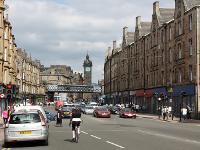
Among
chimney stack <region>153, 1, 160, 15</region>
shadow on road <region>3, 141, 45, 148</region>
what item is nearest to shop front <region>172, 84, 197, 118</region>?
chimney stack <region>153, 1, 160, 15</region>

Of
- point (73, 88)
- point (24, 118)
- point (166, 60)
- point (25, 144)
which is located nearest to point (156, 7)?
point (166, 60)

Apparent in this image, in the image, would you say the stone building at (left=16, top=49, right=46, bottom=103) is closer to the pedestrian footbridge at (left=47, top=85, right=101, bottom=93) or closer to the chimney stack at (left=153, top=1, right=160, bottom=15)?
the pedestrian footbridge at (left=47, top=85, right=101, bottom=93)

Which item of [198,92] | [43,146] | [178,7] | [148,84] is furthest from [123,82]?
[43,146]

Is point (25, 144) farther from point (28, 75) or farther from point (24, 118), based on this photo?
point (28, 75)

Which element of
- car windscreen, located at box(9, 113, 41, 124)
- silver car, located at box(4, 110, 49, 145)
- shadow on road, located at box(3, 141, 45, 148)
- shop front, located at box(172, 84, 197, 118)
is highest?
shop front, located at box(172, 84, 197, 118)

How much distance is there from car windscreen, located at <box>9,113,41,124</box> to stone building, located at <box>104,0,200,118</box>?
34.9 m

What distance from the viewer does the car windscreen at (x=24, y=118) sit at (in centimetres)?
2009

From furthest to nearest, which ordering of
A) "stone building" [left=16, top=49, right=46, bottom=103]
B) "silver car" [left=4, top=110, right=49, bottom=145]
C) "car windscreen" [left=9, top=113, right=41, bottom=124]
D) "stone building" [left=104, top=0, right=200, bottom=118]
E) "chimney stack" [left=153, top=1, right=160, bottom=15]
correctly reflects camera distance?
"stone building" [left=16, top=49, right=46, bottom=103]
"chimney stack" [left=153, top=1, right=160, bottom=15]
"stone building" [left=104, top=0, right=200, bottom=118]
"car windscreen" [left=9, top=113, right=41, bottom=124]
"silver car" [left=4, top=110, right=49, bottom=145]

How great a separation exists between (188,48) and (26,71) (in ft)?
227

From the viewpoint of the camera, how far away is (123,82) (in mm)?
101625

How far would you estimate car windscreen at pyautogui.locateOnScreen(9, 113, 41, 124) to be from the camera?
65.9ft

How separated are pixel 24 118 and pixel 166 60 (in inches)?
1910

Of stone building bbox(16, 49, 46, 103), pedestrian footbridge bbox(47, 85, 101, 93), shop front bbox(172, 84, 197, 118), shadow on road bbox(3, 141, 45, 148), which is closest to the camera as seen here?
shadow on road bbox(3, 141, 45, 148)

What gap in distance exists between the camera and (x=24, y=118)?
20219 mm
